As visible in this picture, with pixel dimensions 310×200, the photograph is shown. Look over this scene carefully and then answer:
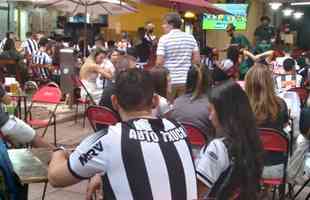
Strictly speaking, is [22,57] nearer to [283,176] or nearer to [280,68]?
[280,68]

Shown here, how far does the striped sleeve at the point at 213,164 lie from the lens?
2.62 meters

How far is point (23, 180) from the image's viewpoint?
8.88 feet

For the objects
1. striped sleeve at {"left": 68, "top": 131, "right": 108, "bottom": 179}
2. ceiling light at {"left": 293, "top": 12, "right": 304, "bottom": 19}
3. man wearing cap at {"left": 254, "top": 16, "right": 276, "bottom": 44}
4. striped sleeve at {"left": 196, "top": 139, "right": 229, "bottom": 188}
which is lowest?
striped sleeve at {"left": 196, "top": 139, "right": 229, "bottom": 188}

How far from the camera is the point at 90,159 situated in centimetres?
223

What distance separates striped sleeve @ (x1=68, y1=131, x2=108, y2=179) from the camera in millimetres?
2211

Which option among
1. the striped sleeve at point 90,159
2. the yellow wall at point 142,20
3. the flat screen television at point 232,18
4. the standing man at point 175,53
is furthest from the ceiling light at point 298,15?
the striped sleeve at point 90,159

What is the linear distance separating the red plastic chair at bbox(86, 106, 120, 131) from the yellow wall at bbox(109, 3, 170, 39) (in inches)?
592

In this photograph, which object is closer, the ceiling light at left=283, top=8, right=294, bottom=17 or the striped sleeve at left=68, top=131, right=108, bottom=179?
the striped sleeve at left=68, top=131, right=108, bottom=179

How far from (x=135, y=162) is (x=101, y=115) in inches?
107

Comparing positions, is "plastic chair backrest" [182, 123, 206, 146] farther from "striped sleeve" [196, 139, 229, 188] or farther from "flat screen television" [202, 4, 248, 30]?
"flat screen television" [202, 4, 248, 30]

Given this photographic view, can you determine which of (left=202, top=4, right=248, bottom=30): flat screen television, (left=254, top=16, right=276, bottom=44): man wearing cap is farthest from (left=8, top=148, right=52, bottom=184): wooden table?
(left=202, top=4, right=248, bottom=30): flat screen television

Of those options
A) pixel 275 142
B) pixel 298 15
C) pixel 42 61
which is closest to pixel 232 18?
pixel 42 61

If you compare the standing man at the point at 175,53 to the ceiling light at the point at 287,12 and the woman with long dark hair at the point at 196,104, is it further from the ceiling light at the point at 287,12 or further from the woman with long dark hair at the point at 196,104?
the ceiling light at the point at 287,12

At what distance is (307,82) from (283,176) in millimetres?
4401
